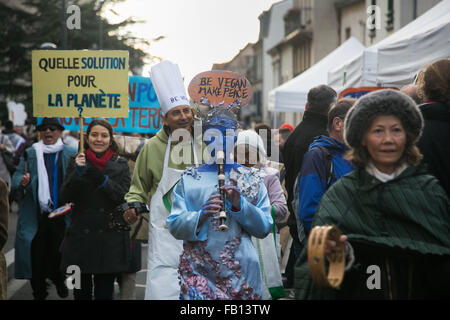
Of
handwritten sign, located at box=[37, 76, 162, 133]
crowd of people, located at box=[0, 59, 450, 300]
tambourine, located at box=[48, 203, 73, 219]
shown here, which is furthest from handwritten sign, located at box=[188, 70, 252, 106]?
handwritten sign, located at box=[37, 76, 162, 133]

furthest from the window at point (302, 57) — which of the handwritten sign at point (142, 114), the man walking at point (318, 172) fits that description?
the man walking at point (318, 172)

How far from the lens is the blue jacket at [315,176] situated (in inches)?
190

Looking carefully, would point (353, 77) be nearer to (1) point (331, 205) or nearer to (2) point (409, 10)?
(1) point (331, 205)

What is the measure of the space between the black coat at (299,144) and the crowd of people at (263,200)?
1cm

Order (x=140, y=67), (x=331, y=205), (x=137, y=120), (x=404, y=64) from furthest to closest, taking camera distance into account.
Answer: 1. (x=140, y=67)
2. (x=137, y=120)
3. (x=404, y=64)
4. (x=331, y=205)

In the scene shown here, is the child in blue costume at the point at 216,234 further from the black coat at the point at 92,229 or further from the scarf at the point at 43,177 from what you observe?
the scarf at the point at 43,177

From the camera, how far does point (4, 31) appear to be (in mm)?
24766

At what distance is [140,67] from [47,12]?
11.8ft

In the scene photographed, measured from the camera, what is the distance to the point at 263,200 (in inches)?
181

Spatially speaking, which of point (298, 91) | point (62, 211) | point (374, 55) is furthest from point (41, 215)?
point (298, 91)

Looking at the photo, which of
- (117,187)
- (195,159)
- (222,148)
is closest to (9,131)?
(117,187)

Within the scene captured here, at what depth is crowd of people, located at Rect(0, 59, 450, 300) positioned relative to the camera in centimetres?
349

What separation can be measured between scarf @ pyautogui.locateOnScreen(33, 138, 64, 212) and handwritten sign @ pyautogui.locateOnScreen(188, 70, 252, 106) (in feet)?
10.4

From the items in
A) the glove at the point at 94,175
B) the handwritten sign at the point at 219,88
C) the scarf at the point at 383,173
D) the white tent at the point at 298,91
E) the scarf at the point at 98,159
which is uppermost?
the white tent at the point at 298,91
